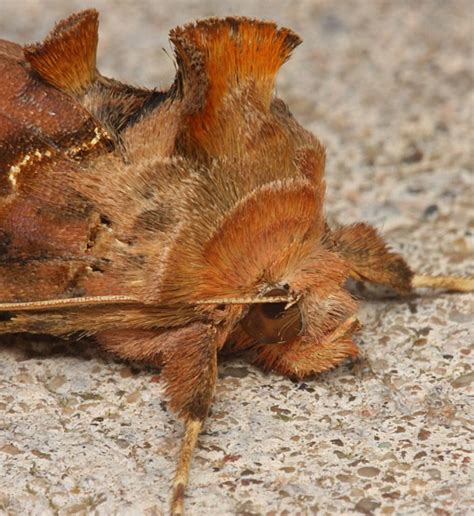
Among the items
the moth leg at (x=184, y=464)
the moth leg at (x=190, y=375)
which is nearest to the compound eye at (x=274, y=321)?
the moth leg at (x=190, y=375)

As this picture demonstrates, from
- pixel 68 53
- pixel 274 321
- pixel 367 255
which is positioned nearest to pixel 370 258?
pixel 367 255

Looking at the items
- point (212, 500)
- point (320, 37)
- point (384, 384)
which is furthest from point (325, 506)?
point (320, 37)

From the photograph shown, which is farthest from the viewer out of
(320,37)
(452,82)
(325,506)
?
(320,37)

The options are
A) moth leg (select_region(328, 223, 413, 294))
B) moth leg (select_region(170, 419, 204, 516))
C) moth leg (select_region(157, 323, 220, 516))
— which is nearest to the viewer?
moth leg (select_region(170, 419, 204, 516))

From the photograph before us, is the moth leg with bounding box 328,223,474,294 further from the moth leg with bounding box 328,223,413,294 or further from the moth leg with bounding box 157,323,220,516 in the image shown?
the moth leg with bounding box 157,323,220,516

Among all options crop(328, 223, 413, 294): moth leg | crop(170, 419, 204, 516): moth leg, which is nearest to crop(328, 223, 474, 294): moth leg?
crop(328, 223, 413, 294): moth leg

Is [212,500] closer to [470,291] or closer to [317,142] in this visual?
[317,142]

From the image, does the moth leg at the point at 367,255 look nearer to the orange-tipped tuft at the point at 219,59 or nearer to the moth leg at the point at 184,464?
the orange-tipped tuft at the point at 219,59
